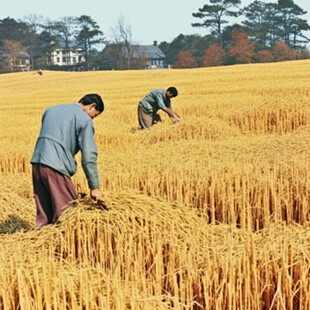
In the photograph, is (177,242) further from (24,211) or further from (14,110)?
(14,110)

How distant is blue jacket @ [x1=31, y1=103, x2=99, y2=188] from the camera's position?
5.27 meters

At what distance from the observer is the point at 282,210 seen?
648cm

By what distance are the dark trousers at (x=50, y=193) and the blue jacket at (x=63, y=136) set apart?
0.23 feet

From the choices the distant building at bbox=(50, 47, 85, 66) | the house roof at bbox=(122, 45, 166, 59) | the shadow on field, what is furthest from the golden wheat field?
the distant building at bbox=(50, 47, 85, 66)

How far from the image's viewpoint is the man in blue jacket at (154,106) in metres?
11.3

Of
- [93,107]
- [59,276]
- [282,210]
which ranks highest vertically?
[93,107]

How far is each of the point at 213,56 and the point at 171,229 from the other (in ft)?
173

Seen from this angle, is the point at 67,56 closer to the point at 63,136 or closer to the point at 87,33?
the point at 87,33

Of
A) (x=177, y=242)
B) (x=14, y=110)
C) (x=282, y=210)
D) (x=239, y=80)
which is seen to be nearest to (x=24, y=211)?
(x=177, y=242)

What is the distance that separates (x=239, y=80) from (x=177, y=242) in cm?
2027

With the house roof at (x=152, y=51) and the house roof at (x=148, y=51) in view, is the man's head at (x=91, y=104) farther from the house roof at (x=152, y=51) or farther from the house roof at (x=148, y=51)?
the house roof at (x=152, y=51)

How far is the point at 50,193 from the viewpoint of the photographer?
5395mm

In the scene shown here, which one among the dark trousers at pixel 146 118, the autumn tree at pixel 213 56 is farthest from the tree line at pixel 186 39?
the dark trousers at pixel 146 118

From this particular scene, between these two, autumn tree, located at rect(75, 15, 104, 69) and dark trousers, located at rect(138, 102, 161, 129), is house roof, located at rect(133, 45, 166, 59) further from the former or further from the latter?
dark trousers, located at rect(138, 102, 161, 129)
